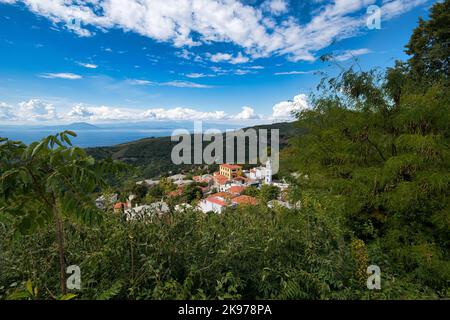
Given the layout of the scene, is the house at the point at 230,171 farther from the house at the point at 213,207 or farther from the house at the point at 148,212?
the house at the point at 148,212

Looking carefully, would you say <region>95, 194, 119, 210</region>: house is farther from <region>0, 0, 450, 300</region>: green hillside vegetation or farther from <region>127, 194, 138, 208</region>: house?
<region>0, 0, 450, 300</region>: green hillside vegetation

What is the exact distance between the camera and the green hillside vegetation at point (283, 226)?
1463mm

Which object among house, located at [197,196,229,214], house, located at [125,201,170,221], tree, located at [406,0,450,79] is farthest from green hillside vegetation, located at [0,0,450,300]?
tree, located at [406,0,450,79]

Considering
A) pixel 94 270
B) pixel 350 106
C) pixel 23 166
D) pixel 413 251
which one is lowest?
pixel 413 251

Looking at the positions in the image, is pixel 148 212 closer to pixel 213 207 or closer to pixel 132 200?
pixel 132 200

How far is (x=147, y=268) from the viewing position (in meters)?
1.81

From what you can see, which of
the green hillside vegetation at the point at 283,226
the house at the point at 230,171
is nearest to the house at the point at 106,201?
the green hillside vegetation at the point at 283,226

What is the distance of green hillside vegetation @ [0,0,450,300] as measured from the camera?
1.46 meters

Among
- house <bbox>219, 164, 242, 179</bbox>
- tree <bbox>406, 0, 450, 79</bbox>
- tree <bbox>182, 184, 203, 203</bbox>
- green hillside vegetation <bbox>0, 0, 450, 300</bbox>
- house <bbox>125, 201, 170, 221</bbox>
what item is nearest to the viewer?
green hillside vegetation <bbox>0, 0, 450, 300</bbox>

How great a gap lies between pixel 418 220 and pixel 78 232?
5.07m

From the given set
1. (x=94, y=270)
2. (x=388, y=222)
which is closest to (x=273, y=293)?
(x=94, y=270)

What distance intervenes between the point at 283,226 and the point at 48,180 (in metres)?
2.42

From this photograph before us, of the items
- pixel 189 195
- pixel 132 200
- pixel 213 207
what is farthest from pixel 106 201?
pixel 213 207
